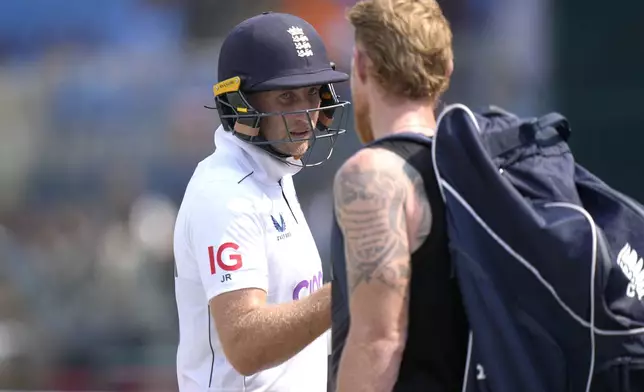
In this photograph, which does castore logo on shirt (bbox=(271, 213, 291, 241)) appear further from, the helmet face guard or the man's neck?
the man's neck

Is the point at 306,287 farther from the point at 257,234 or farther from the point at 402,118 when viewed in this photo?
the point at 402,118

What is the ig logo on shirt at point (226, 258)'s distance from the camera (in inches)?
96.7

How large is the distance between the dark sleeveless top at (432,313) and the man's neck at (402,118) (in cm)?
6

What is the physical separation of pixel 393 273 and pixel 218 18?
3.74 meters

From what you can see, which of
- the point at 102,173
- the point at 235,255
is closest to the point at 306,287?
the point at 235,255

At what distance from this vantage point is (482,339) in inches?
73.9

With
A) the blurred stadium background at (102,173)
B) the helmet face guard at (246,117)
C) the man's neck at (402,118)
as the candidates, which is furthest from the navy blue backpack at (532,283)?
the blurred stadium background at (102,173)

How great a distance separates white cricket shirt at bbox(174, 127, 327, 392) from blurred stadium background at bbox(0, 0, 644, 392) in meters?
2.54

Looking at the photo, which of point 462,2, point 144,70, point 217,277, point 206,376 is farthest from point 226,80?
point 144,70

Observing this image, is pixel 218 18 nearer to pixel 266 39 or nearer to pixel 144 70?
pixel 144 70

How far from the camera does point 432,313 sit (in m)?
1.95

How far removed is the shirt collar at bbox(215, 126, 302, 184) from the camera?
2701mm

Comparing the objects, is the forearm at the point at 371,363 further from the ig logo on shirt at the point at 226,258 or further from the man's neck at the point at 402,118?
the ig logo on shirt at the point at 226,258

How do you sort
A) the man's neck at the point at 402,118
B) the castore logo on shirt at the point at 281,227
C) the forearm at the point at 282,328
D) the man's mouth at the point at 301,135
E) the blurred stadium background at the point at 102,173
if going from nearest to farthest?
1. the man's neck at the point at 402,118
2. the forearm at the point at 282,328
3. the castore logo on shirt at the point at 281,227
4. the man's mouth at the point at 301,135
5. the blurred stadium background at the point at 102,173
